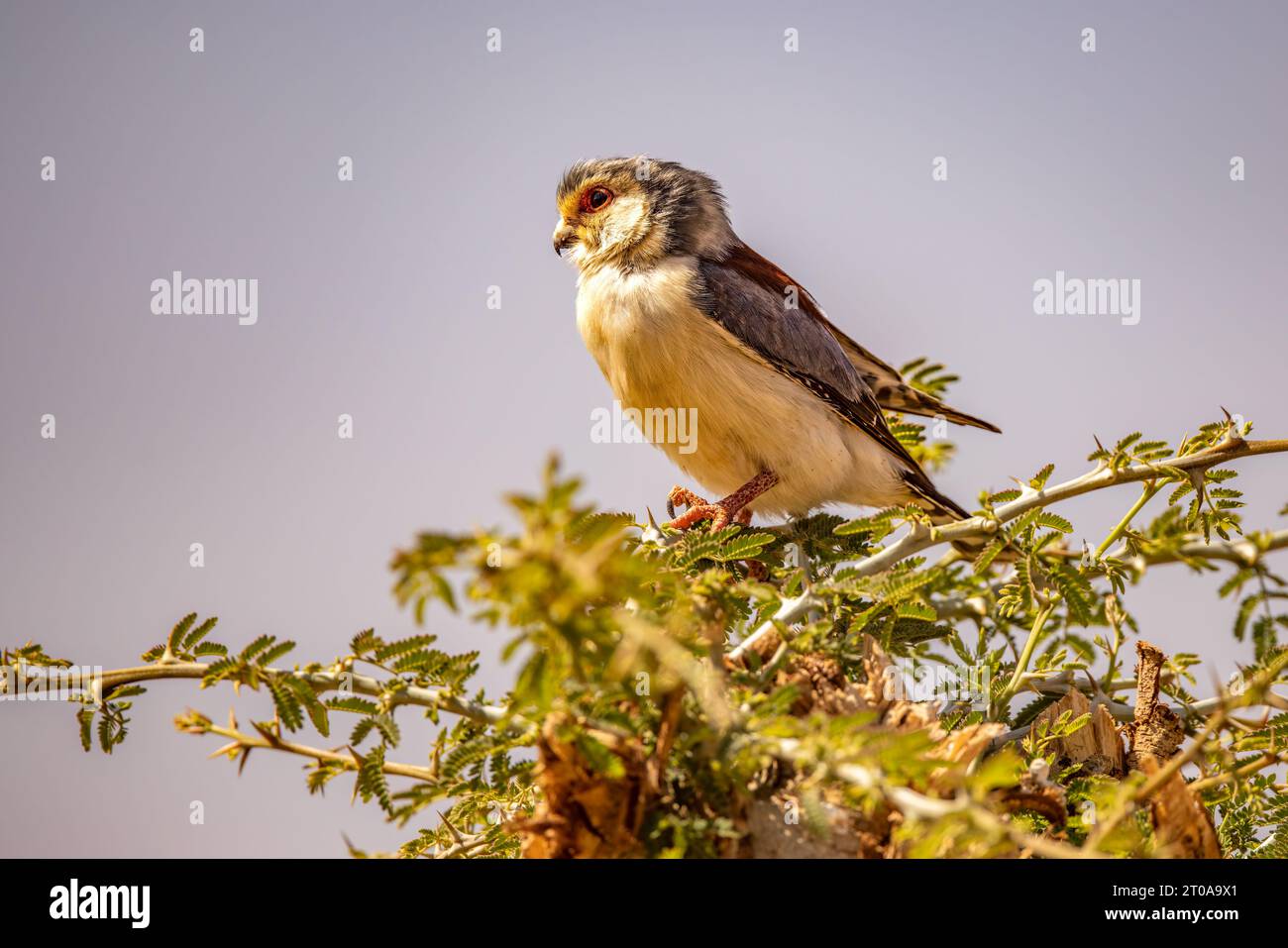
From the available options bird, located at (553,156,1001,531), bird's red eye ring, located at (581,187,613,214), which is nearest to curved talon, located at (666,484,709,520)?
bird, located at (553,156,1001,531)

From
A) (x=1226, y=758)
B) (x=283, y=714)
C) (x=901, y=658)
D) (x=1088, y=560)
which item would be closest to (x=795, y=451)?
(x=901, y=658)

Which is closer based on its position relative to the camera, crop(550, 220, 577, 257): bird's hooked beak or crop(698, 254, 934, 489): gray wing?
crop(698, 254, 934, 489): gray wing

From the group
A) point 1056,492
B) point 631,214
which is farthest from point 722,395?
point 1056,492

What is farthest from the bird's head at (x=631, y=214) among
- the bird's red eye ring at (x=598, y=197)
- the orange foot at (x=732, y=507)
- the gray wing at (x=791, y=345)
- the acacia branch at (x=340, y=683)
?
the acacia branch at (x=340, y=683)

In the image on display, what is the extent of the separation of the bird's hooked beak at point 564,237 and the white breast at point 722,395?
0.46 meters

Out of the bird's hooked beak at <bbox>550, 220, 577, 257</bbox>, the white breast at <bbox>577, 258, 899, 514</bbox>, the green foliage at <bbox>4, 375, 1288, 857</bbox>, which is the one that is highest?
the bird's hooked beak at <bbox>550, 220, 577, 257</bbox>

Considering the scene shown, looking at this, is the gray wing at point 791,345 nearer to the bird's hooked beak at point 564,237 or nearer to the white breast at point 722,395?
the white breast at point 722,395

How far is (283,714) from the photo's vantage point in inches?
72.3

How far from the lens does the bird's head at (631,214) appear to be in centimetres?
436


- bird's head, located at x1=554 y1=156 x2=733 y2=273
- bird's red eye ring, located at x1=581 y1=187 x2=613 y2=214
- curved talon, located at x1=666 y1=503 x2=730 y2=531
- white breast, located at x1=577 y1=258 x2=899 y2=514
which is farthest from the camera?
bird's red eye ring, located at x1=581 y1=187 x2=613 y2=214

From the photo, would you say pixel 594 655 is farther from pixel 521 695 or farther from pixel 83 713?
pixel 83 713

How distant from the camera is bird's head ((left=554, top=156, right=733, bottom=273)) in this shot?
172 inches

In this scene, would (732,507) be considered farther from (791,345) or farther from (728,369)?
(791,345)

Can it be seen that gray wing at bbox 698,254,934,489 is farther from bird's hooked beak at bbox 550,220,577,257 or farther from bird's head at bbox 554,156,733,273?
bird's hooked beak at bbox 550,220,577,257
